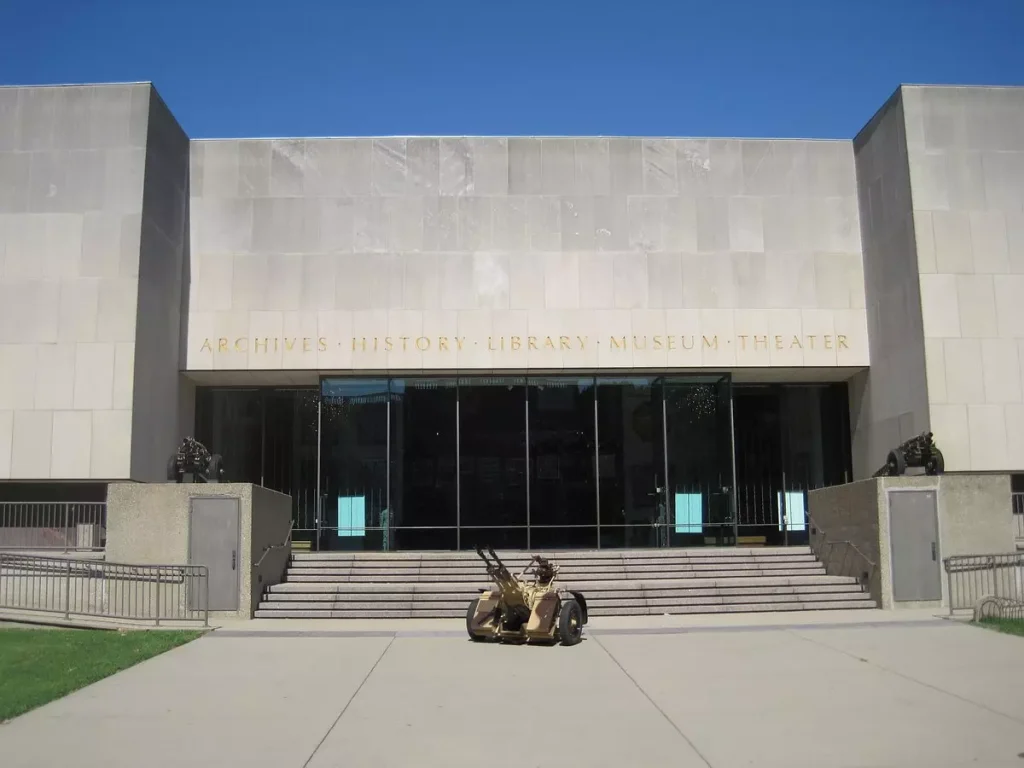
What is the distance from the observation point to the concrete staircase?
1831cm

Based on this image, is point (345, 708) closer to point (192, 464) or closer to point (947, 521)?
point (192, 464)

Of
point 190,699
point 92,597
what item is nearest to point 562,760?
point 190,699

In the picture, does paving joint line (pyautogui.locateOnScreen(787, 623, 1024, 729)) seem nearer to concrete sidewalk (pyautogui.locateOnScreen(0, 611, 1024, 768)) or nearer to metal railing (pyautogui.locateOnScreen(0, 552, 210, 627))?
concrete sidewalk (pyautogui.locateOnScreen(0, 611, 1024, 768))

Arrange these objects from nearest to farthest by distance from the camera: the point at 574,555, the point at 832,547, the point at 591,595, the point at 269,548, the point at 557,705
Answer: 1. the point at 557,705
2. the point at 591,595
3. the point at 269,548
4. the point at 832,547
5. the point at 574,555

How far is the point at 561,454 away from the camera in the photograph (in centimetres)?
2634

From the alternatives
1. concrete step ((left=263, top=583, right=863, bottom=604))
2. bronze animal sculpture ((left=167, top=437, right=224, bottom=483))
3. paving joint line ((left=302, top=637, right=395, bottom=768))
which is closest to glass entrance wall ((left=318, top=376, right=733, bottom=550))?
bronze animal sculpture ((left=167, top=437, right=224, bottom=483))

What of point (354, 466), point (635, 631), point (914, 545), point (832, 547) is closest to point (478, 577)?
point (635, 631)

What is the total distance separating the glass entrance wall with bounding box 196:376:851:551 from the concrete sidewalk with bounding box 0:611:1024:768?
441 inches

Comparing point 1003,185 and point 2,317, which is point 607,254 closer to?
point 1003,185

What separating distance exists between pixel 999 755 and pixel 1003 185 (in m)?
19.7

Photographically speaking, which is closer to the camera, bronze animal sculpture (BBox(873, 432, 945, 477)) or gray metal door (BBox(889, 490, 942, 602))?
gray metal door (BBox(889, 490, 942, 602))

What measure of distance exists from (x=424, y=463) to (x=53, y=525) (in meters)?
8.90

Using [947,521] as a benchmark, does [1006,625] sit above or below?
below

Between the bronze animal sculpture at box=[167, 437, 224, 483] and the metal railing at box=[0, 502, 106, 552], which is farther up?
the bronze animal sculpture at box=[167, 437, 224, 483]
